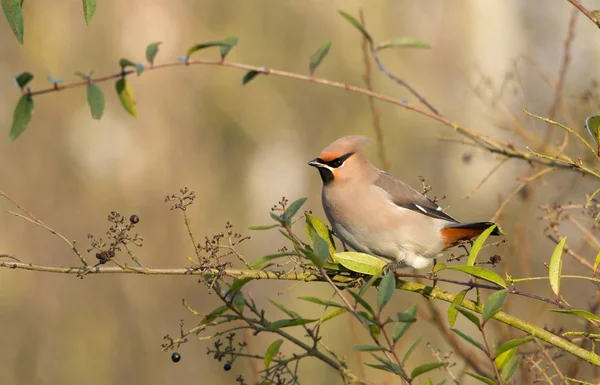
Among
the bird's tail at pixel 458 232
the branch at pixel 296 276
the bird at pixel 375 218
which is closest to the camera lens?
the branch at pixel 296 276

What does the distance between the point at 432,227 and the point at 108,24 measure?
809cm

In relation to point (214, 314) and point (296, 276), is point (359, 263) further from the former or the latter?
point (214, 314)

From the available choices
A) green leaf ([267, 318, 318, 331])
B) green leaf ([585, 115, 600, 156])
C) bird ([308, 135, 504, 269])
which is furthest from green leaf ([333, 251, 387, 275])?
bird ([308, 135, 504, 269])

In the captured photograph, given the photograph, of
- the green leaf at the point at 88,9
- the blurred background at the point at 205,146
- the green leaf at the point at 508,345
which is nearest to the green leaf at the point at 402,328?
the green leaf at the point at 508,345

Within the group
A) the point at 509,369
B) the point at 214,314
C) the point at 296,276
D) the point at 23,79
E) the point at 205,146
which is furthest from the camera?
the point at 205,146

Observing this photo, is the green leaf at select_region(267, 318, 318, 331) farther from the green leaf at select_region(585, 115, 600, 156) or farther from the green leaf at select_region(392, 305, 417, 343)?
the green leaf at select_region(585, 115, 600, 156)

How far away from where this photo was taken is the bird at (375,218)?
3021mm

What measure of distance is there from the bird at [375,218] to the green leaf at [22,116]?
1235 millimetres

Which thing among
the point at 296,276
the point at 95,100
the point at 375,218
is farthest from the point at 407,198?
the point at 95,100

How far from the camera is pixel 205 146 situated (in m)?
9.73

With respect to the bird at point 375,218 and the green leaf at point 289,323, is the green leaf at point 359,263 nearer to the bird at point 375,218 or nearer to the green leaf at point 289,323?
the green leaf at point 289,323

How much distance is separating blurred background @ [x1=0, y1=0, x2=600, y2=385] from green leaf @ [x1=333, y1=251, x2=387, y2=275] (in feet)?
11.6

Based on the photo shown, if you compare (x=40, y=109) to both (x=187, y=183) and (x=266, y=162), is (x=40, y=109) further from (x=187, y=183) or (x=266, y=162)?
(x=266, y=162)

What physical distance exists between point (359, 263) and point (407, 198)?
5.15 ft
